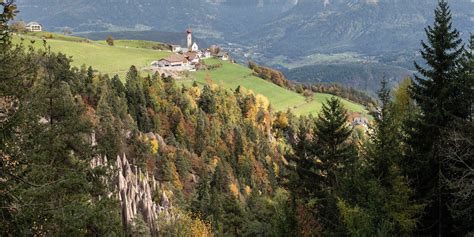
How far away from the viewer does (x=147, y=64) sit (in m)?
128

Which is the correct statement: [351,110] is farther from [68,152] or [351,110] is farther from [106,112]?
[68,152]

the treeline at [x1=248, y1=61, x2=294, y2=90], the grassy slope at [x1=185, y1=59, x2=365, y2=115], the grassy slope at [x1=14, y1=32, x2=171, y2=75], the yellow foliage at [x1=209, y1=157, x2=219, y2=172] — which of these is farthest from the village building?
the yellow foliage at [x1=209, y1=157, x2=219, y2=172]

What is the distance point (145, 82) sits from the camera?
92250 millimetres

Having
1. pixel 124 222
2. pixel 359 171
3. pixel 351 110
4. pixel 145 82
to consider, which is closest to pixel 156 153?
pixel 145 82

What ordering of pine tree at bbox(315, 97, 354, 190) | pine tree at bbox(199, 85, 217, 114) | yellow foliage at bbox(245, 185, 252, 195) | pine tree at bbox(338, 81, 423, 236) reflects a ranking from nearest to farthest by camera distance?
1. pine tree at bbox(338, 81, 423, 236)
2. pine tree at bbox(315, 97, 354, 190)
3. yellow foliage at bbox(245, 185, 252, 195)
4. pine tree at bbox(199, 85, 217, 114)

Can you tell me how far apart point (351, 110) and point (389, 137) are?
125 meters

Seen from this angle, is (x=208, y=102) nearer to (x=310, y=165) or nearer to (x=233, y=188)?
(x=233, y=188)

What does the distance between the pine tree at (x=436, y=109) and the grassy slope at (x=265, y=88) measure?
102m

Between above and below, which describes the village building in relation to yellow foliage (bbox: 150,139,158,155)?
above

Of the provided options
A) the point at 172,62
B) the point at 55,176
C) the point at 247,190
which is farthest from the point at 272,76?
the point at 55,176

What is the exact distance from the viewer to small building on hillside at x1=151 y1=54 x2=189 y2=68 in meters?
132

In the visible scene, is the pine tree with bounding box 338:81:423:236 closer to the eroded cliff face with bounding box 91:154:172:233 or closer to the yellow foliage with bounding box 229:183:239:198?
the eroded cliff face with bounding box 91:154:172:233

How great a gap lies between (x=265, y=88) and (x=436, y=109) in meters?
124

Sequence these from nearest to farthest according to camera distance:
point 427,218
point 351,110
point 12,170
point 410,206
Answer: point 12,170, point 410,206, point 427,218, point 351,110
